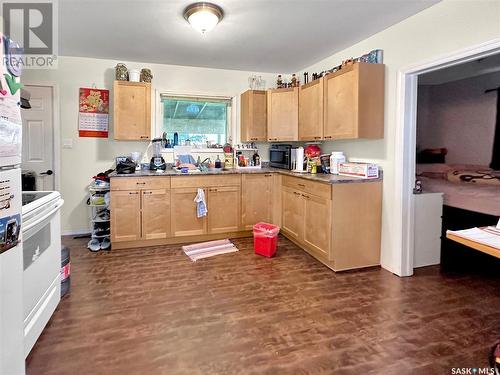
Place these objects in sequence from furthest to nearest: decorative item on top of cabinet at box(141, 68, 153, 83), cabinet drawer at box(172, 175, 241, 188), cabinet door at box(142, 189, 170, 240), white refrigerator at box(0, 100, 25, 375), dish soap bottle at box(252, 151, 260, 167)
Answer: dish soap bottle at box(252, 151, 260, 167), decorative item on top of cabinet at box(141, 68, 153, 83), cabinet drawer at box(172, 175, 241, 188), cabinet door at box(142, 189, 170, 240), white refrigerator at box(0, 100, 25, 375)

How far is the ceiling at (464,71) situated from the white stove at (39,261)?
4188 millimetres

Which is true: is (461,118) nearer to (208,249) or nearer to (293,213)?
(293,213)

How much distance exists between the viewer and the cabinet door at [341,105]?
3100 millimetres

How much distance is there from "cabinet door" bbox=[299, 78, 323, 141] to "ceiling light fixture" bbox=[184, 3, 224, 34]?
1.51 m

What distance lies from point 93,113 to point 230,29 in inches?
88.5

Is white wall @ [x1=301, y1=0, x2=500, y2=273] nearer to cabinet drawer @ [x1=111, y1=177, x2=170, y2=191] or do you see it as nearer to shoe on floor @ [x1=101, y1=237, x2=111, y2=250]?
cabinet drawer @ [x1=111, y1=177, x2=170, y2=191]

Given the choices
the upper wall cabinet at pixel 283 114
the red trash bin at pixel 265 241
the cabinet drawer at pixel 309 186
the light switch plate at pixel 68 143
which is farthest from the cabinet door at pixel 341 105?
the light switch plate at pixel 68 143

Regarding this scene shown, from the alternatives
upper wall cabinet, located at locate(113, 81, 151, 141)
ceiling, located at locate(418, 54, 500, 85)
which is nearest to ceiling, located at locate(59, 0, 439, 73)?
upper wall cabinet, located at locate(113, 81, 151, 141)

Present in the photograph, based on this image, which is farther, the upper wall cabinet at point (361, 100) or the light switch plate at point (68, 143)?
the light switch plate at point (68, 143)

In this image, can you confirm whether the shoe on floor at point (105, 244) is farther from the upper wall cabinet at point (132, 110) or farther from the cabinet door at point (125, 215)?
the upper wall cabinet at point (132, 110)

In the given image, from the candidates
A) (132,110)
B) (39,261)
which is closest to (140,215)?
(132,110)

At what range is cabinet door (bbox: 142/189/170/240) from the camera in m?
3.75

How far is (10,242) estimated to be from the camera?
1260mm

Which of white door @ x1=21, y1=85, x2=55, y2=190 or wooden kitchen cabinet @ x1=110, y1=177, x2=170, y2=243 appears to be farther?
white door @ x1=21, y1=85, x2=55, y2=190
